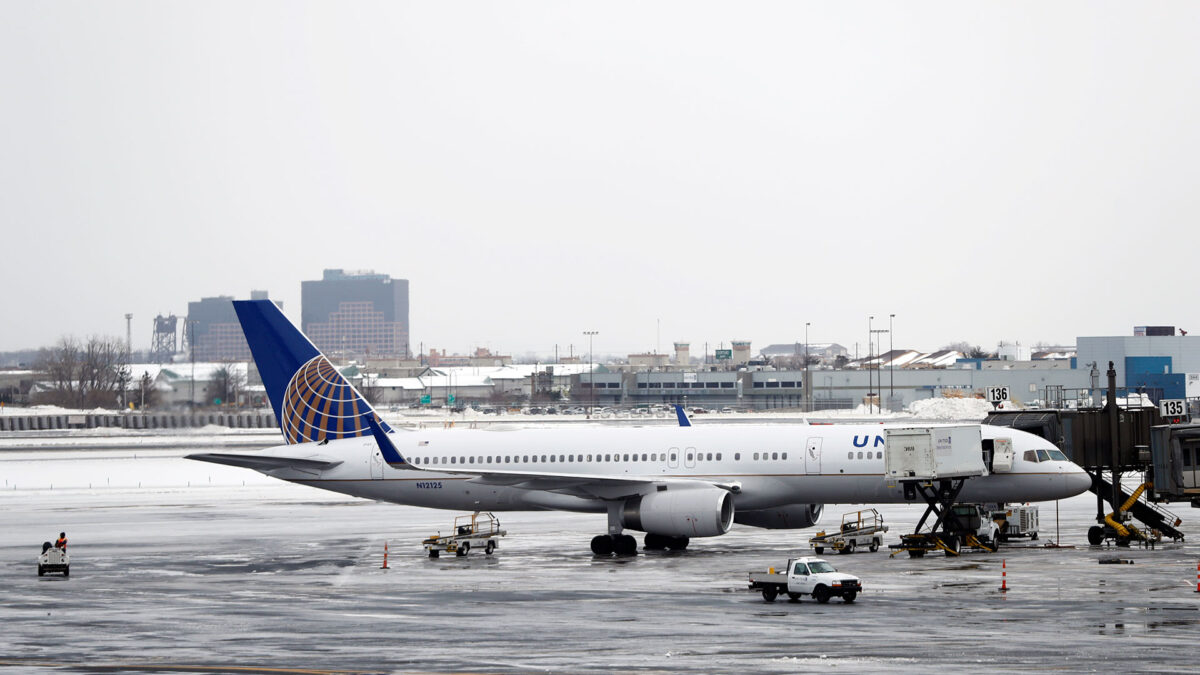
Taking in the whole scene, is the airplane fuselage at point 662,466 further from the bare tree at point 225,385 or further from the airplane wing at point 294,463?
the bare tree at point 225,385

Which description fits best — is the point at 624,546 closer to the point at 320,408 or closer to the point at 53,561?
the point at 320,408

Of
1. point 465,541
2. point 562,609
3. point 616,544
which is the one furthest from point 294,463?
point 562,609

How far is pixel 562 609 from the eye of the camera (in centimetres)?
3341

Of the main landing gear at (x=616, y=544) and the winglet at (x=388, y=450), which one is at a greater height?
the winglet at (x=388, y=450)

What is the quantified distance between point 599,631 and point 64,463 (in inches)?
3388

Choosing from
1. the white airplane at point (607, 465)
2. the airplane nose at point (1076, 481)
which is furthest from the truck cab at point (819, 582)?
the airplane nose at point (1076, 481)

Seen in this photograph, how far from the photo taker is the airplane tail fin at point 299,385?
54500mm

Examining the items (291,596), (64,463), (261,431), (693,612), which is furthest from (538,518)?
(261,431)

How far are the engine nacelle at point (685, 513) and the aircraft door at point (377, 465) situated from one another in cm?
1041

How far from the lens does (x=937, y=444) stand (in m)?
45.6

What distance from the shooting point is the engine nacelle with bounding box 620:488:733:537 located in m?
46.1

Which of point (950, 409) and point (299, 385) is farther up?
point (299, 385)

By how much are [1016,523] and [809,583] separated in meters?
19.4

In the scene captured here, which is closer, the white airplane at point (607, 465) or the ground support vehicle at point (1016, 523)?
the white airplane at point (607, 465)
